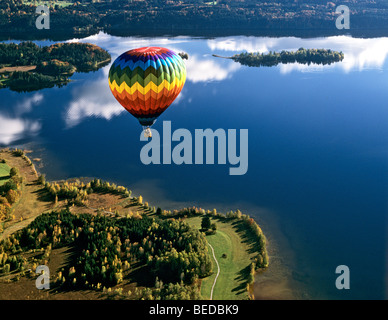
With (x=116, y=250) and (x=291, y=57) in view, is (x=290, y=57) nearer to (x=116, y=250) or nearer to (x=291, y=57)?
(x=291, y=57)

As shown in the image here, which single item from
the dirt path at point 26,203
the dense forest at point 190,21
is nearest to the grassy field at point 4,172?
the dirt path at point 26,203

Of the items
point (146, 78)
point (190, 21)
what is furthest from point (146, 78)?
point (190, 21)

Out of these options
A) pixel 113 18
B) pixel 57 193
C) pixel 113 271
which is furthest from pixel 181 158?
pixel 113 18

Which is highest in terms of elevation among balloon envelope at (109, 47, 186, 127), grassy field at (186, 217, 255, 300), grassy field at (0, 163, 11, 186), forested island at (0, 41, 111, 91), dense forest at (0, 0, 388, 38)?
dense forest at (0, 0, 388, 38)

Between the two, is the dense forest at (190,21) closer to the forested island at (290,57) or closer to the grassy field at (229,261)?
the forested island at (290,57)

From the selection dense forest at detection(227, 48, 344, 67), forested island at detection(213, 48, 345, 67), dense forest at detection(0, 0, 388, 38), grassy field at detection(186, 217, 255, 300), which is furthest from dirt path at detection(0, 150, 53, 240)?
dense forest at detection(0, 0, 388, 38)

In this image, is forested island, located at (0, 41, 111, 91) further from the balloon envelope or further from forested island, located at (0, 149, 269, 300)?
the balloon envelope
